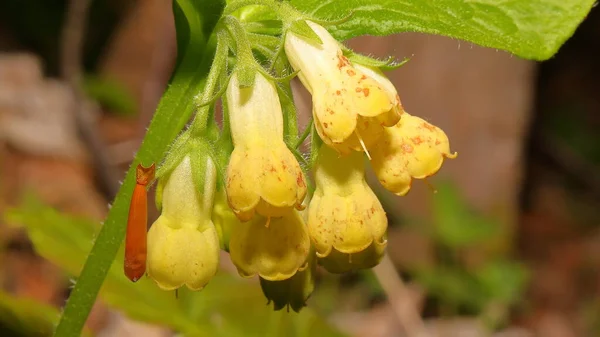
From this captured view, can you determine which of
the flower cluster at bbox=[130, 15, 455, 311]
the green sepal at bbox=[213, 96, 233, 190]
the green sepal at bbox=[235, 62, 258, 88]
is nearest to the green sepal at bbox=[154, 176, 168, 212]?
the flower cluster at bbox=[130, 15, 455, 311]

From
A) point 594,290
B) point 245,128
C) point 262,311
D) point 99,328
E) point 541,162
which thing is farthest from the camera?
point 541,162

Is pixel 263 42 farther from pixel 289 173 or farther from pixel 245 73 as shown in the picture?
pixel 289 173

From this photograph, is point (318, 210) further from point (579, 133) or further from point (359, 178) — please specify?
point (579, 133)

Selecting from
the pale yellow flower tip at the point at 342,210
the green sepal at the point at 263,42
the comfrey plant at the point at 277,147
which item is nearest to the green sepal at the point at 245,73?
the comfrey plant at the point at 277,147

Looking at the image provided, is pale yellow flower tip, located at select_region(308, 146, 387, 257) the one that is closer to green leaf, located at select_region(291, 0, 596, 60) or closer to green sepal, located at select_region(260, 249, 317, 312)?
green sepal, located at select_region(260, 249, 317, 312)

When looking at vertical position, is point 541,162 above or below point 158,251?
below

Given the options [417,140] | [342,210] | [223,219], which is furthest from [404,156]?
[223,219]

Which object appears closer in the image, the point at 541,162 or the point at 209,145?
the point at 209,145

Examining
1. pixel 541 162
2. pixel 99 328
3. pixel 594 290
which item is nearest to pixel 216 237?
pixel 99 328
